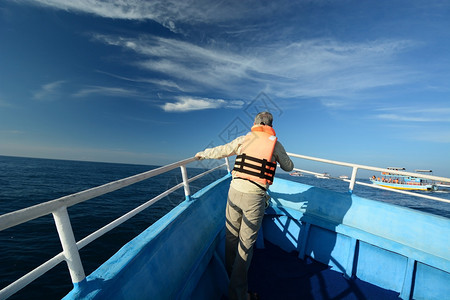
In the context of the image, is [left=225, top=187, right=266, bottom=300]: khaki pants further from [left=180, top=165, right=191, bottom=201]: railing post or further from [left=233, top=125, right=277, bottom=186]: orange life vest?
[left=180, top=165, right=191, bottom=201]: railing post

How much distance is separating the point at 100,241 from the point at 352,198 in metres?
9.85

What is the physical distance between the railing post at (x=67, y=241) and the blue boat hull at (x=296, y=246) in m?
0.13

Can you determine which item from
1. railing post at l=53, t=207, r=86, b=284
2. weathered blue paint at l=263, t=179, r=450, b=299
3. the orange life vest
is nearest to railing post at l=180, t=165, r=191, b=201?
the orange life vest

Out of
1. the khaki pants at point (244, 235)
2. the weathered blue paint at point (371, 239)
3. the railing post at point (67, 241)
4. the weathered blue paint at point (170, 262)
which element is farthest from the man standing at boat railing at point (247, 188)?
the weathered blue paint at point (371, 239)

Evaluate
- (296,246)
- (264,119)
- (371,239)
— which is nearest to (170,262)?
(264,119)

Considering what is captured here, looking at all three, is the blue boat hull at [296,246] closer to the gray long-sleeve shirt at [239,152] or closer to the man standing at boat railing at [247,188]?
the man standing at boat railing at [247,188]

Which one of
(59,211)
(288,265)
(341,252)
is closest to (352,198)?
(341,252)

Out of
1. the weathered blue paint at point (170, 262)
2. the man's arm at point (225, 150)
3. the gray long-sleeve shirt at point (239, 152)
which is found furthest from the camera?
the man's arm at point (225, 150)

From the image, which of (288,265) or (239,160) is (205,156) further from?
(288,265)

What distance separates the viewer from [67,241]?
1242 mm

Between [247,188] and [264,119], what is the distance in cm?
92

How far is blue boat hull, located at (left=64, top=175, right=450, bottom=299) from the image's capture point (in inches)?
68.9

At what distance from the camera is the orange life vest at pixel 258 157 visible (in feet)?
7.95

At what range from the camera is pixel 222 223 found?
3.27 meters
